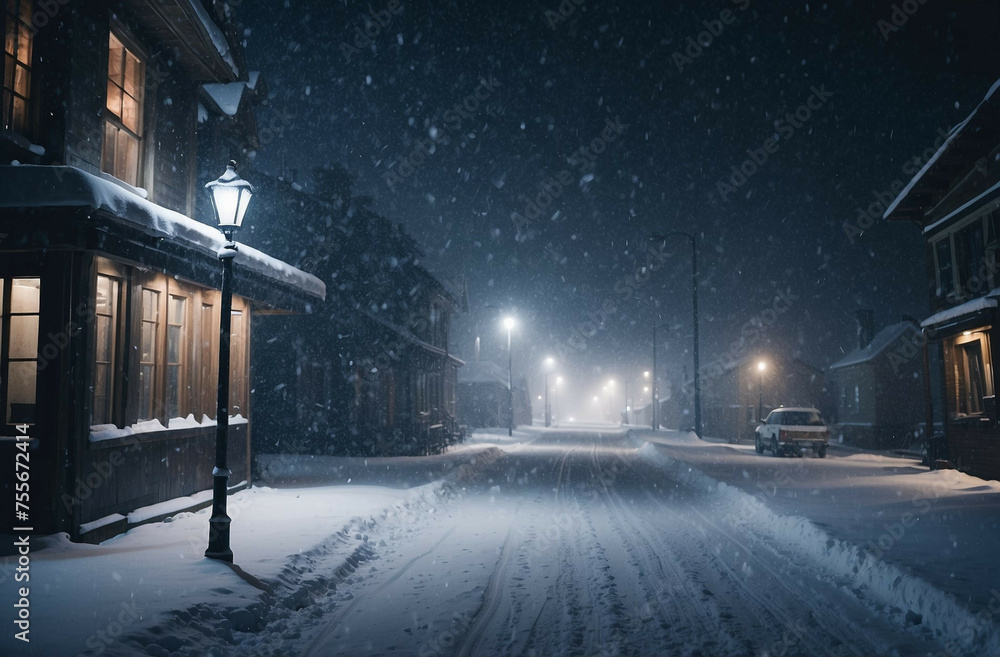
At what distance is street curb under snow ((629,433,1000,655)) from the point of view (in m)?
5.27

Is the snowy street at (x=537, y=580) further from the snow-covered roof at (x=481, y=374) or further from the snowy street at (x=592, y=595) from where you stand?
the snow-covered roof at (x=481, y=374)

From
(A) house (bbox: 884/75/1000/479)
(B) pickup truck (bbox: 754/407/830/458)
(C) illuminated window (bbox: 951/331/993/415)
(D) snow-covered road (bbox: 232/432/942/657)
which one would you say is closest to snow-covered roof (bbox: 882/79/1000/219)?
(A) house (bbox: 884/75/1000/479)

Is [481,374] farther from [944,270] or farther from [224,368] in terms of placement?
[224,368]

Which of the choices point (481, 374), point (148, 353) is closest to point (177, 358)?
point (148, 353)

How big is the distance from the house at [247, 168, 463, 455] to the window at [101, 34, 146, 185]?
12451 mm

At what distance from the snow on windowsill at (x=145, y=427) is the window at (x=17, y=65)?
3734 millimetres

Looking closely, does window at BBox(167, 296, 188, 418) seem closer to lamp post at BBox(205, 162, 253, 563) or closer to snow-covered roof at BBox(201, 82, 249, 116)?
lamp post at BBox(205, 162, 253, 563)

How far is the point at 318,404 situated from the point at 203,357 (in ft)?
38.2

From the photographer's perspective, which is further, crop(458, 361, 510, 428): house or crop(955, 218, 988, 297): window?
crop(458, 361, 510, 428): house

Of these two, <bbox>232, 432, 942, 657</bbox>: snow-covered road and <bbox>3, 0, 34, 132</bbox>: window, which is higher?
<bbox>3, 0, 34, 132</bbox>: window

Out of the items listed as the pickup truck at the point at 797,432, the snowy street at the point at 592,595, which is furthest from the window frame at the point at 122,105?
the pickup truck at the point at 797,432

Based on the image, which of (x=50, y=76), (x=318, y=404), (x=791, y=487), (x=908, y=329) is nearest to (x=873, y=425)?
(x=908, y=329)

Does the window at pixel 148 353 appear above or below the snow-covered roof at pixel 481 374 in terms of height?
below

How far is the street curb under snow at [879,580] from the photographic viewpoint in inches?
208
